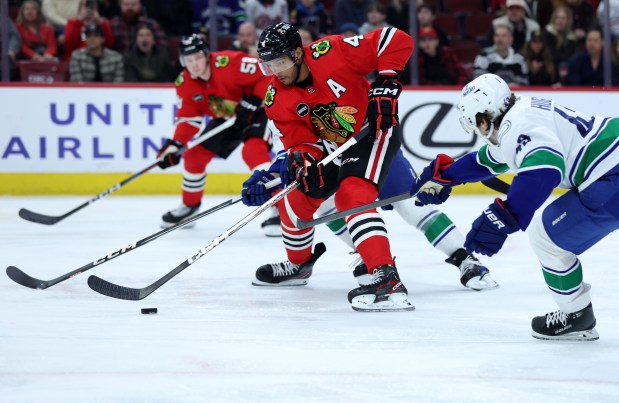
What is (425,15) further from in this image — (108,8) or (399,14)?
(108,8)

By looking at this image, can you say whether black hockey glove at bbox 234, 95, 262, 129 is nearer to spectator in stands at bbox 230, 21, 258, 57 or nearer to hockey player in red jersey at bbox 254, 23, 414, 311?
hockey player in red jersey at bbox 254, 23, 414, 311

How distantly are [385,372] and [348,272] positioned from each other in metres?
1.91

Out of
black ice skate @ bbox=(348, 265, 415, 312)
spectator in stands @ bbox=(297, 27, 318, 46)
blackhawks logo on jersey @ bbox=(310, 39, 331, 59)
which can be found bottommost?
black ice skate @ bbox=(348, 265, 415, 312)

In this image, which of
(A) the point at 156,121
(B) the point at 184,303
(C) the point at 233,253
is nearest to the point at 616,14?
(A) the point at 156,121

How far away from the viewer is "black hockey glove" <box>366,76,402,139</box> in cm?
399

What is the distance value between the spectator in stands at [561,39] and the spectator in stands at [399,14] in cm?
109

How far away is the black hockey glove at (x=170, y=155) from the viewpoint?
621cm

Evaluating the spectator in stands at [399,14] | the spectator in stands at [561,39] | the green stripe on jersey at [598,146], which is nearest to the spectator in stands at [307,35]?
the spectator in stands at [399,14]

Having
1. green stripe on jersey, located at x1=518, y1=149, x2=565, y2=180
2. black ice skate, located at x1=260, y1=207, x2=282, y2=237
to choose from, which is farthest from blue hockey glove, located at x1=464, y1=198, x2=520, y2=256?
black ice skate, located at x1=260, y1=207, x2=282, y2=237

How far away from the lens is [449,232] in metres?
4.38

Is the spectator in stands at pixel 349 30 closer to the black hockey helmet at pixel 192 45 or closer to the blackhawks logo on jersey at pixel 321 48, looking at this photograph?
the black hockey helmet at pixel 192 45

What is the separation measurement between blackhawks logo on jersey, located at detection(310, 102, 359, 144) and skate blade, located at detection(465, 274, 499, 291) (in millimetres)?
773

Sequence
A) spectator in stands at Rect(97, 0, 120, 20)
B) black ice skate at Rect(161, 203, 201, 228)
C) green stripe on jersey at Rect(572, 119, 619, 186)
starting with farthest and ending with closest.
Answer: spectator in stands at Rect(97, 0, 120, 20) → black ice skate at Rect(161, 203, 201, 228) → green stripe on jersey at Rect(572, 119, 619, 186)

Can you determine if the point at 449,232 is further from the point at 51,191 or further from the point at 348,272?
the point at 51,191
